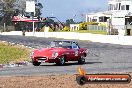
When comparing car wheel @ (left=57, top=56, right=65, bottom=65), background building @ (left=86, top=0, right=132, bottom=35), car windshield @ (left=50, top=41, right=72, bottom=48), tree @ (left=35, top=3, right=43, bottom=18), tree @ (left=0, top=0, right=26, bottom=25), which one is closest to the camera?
car wheel @ (left=57, top=56, right=65, bottom=65)

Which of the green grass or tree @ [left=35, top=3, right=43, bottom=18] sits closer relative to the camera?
the green grass

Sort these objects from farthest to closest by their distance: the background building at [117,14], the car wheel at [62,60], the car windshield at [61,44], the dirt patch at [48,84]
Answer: the background building at [117,14], the car windshield at [61,44], the car wheel at [62,60], the dirt patch at [48,84]

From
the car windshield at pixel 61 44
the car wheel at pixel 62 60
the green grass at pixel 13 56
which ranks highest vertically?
the car windshield at pixel 61 44

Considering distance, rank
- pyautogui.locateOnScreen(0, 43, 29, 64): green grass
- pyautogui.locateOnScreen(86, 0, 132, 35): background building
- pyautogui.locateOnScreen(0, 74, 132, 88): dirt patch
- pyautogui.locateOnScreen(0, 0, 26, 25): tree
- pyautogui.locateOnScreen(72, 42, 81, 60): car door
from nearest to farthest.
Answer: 1. pyautogui.locateOnScreen(0, 74, 132, 88): dirt patch
2. pyautogui.locateOnScreen(72, 42, 81, 60): car door
3. pyautogui.locateOnScreen(0, 43, 29, 64): green grass
4. pyautogui.locateOnScreen(86, 0, 132, 35): background building
5. pyautogui.locateOnScreen(0, 0, 26, 25): tree

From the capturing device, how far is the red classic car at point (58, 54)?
73.6 feet

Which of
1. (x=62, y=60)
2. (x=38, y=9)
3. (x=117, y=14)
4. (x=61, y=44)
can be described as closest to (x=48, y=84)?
(x=62, y=60)

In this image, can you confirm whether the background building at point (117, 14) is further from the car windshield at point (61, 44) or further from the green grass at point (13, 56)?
the car windshield at point (61, 44)

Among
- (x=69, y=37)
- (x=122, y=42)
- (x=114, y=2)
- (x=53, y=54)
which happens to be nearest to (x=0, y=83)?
(x=53, y=54)

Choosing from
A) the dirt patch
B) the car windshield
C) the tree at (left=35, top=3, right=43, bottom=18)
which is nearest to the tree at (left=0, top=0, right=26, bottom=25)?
the tree at (left=35, top=3, right=43, bottom=18)

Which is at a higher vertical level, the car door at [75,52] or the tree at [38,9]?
the tree at [38,9]

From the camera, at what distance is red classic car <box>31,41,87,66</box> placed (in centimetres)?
2244

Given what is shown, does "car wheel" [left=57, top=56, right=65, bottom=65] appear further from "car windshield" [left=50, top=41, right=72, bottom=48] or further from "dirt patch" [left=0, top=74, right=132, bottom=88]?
"dirt patch" [left=0, top=74, right=132, bottom=88]

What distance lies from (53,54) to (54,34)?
58.9m

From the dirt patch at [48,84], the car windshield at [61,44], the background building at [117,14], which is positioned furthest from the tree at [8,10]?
the dirt patch at [48,84]
